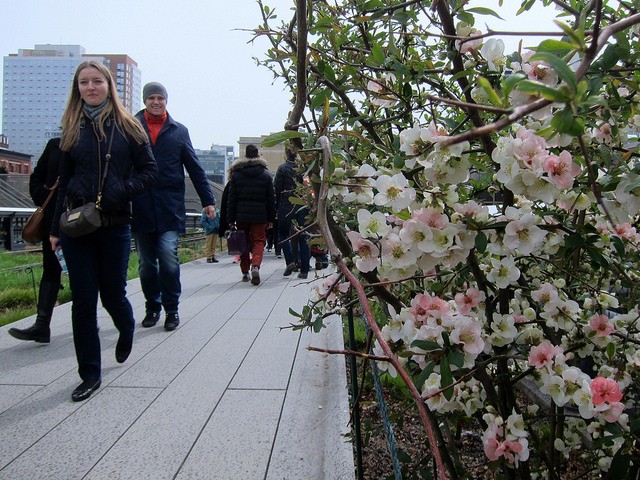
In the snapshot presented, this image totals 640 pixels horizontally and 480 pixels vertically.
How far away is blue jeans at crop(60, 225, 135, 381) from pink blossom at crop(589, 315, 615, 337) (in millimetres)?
2475

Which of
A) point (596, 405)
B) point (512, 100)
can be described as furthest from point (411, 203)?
point (596, 405)

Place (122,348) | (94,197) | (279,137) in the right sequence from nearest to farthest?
(279,137) → (94,197) → (122,348)

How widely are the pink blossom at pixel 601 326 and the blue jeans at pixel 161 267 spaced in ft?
12.0

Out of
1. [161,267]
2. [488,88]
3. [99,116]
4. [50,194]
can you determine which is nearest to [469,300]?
[488,88]

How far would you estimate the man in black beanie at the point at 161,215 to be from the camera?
4.54 metres

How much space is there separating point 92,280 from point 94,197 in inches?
18.6

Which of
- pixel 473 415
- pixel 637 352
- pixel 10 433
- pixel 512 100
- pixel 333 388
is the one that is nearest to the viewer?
pixel 512 100

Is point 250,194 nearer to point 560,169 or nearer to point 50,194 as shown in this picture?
point 50,194

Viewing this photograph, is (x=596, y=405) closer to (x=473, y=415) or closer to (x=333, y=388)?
(x=473, y=415)

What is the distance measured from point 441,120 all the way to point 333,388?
78.5 inches

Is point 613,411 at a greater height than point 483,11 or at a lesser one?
lesser

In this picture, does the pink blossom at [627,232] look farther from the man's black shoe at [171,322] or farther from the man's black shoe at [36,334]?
the man's black shoe at [36,334]

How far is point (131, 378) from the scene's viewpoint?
10.8 feet

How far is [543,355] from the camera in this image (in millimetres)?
1391
